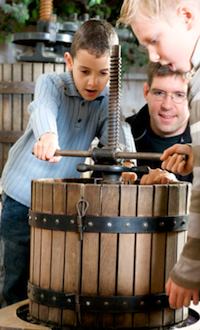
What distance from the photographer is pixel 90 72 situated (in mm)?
2361

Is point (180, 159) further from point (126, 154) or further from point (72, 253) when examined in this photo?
point (72, 253)

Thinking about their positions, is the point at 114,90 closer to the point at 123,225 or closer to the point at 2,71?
the point at 123,225

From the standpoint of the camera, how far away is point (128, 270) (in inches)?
70.3

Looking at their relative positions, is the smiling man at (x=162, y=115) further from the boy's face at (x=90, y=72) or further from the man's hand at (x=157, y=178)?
the man's hand at (x=157, y=178)

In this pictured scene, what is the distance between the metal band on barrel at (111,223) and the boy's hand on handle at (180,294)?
6.9 inches

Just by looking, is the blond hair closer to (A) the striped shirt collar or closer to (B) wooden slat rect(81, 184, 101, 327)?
(B) wooden slat rect(81, 184, 101, 327)

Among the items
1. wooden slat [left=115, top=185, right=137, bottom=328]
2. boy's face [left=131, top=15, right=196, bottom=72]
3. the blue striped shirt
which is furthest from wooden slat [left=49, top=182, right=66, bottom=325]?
the blue striped shirt

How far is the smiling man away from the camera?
275 cm

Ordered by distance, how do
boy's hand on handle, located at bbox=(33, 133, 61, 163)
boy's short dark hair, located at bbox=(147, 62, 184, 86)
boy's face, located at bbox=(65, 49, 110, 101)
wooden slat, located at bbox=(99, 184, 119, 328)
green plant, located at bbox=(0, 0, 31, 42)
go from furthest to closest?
green plant, located at bbox=(0, 0, 31, 42) → boy's short dark hair, located at bbox=(147, 62, 184, 86) → boy's face, located at bbox=(65, 49, 110, 101) → boy's hand on handle, located at bbox=(33, 133, 61, 163) → wooden slat, located at bbox=(99, 184, 119, 328)

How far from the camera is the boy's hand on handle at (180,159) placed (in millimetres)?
1786

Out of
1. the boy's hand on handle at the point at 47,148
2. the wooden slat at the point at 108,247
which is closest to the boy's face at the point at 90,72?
the boy's hand on handle at the point at 47,148

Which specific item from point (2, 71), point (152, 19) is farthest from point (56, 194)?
point (2, 71)

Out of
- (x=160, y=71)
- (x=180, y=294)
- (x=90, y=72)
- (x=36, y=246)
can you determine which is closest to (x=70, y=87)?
(x=90, y=72)

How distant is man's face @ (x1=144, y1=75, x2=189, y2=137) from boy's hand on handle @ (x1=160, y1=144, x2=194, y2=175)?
96cm
